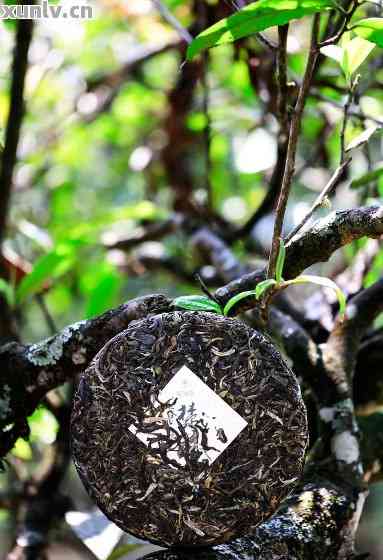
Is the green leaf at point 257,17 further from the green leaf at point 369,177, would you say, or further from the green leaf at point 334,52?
the green leaf at point 369,177

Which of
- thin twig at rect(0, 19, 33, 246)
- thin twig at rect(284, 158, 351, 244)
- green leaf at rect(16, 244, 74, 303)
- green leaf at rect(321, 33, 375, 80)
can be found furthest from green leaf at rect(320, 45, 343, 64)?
green leaf at rect(16, 244, 74, 303)

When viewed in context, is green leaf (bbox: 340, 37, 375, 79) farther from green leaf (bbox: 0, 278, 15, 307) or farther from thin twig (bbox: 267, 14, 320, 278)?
green leaf (bbox: 0, 278, 15, 307)

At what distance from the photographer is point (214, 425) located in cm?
53

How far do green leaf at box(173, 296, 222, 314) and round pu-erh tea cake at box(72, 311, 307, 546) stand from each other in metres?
0.02

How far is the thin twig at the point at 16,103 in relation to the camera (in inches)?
36.5

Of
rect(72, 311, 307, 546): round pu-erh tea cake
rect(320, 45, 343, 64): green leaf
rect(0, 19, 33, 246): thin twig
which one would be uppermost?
rect(0, 19, 33, 246): thin twig

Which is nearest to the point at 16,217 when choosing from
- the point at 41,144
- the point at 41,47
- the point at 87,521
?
the point at 41,144

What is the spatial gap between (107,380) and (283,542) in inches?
7.7

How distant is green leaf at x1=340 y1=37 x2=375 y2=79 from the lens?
2.13 feet

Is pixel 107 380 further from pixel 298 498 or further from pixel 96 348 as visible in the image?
pixel 298 498

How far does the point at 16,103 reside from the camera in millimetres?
965

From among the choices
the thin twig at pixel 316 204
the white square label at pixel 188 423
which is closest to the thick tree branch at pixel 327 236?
the thin twig at pixel 316 204

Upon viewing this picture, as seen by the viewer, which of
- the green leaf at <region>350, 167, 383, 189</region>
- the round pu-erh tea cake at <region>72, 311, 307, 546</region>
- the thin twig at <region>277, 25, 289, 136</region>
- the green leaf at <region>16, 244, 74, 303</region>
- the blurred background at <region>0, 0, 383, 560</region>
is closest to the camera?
the round pu-erh tea cake at <region>72, 311, 307, 546</region>

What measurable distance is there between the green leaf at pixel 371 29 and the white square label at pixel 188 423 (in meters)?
0.29
